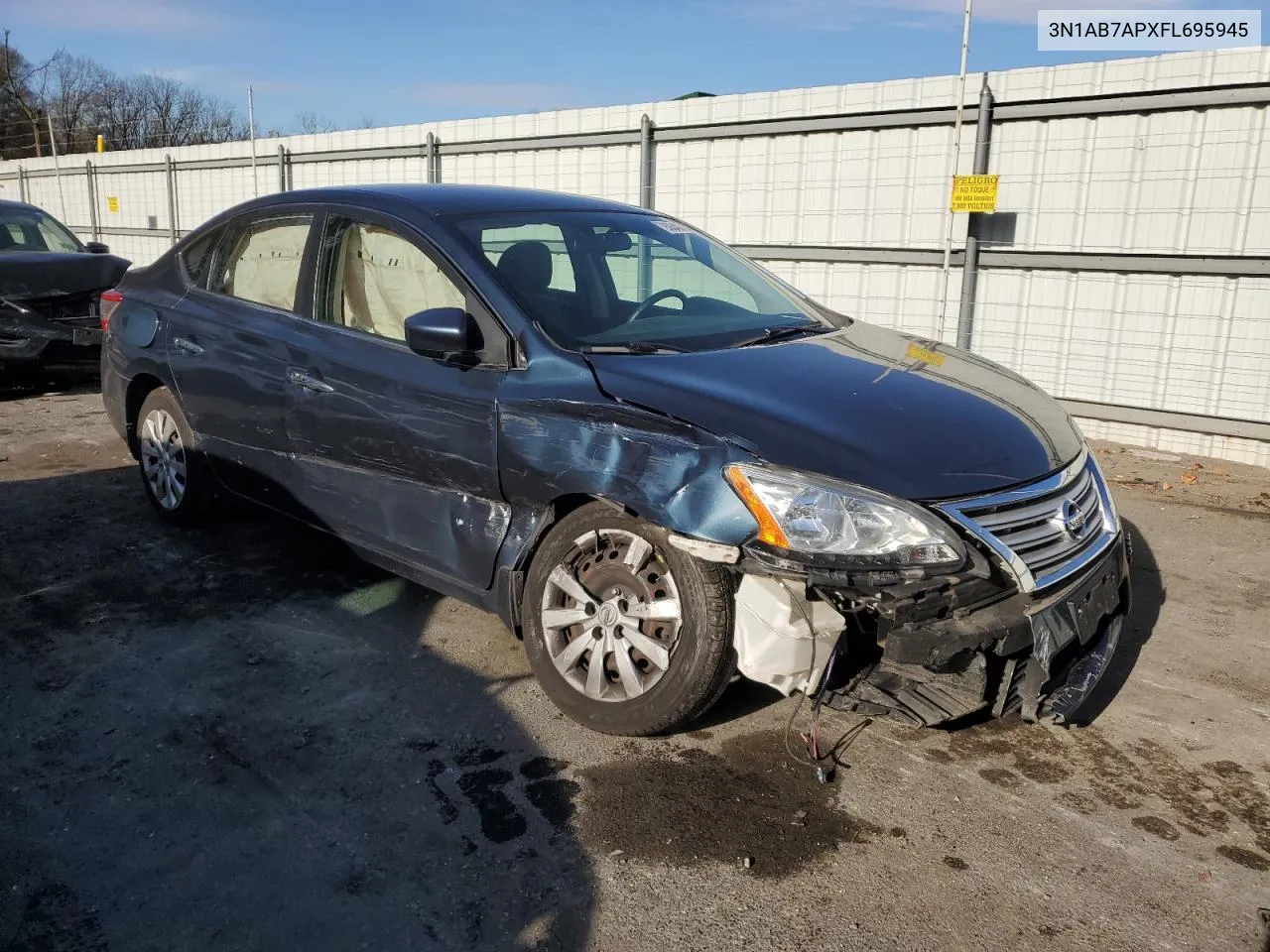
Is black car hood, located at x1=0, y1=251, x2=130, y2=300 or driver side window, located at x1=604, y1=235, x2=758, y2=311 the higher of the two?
driver side window, located at x1=604, y1=235, x2=758, y2=311

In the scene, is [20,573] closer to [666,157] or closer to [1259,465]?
[666,157]

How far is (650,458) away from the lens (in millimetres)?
3178

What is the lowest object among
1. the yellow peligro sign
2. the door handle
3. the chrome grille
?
the chrome grille

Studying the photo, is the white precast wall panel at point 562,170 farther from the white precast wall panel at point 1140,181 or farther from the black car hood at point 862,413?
the black car hood at point 862,413

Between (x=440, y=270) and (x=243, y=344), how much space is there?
4.18 ft

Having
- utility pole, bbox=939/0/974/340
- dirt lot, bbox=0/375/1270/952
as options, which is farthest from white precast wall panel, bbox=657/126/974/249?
dirt lot, bbox=0/375/1270/952

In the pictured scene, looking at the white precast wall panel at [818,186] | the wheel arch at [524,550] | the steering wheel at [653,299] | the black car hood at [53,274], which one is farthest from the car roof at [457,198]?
the black car hood at [53,274]

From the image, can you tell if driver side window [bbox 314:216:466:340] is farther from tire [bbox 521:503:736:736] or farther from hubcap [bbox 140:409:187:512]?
hubcap [bbox 140:409:187:512]

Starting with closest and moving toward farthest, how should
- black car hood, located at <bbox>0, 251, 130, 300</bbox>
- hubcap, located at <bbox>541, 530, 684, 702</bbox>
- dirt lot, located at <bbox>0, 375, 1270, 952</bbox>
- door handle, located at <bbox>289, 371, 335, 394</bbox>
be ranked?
dirt lot, located at <bbox>0, 375, 1270, 952</bbox>
hubcap, located at <bbox>541, 530, 684, 702</bbox>
door handle, located at <bbox>289, 371, 335, 394</bbox>
black car hood, located at <bbox>0, 251, 130, 300</bbox>

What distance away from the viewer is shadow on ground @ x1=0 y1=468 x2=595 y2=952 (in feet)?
8.48

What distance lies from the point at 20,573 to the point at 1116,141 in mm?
7749

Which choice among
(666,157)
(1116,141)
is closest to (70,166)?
(666,157)

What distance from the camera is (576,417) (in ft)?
11.1

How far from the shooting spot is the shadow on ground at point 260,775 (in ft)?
8.48
